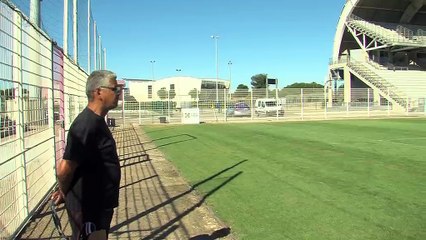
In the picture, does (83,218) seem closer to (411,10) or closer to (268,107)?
(268,107)

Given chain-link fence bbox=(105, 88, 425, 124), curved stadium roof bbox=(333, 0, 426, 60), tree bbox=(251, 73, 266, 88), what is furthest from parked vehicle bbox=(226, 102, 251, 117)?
tree bbox=(251, 73, 266, 88)

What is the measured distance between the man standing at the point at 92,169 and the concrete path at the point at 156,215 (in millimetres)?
2523

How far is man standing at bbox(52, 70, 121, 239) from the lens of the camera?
3244 millimetres

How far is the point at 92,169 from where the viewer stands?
3.31 m

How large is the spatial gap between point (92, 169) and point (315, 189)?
227 inches

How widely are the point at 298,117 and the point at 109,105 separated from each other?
1559 inches

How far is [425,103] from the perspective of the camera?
47.0m

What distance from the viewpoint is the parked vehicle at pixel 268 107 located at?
1688 inches

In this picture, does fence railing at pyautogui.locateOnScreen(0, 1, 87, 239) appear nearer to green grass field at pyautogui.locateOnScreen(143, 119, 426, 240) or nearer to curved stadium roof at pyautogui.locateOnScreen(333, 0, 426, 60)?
green grass field at pyautogui.locateOnScreen(143, 119, 426, 240)

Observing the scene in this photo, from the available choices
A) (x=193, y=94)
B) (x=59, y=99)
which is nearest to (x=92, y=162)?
(x=59, y=99)

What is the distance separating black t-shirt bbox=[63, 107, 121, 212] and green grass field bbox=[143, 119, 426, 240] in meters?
2.69

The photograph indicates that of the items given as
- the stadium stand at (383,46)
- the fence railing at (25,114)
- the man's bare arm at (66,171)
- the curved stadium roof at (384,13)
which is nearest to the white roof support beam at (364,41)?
the stadium stand at (383,46)

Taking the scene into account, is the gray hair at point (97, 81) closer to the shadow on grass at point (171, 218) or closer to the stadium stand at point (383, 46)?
the shadow on grass at point (171, 218)

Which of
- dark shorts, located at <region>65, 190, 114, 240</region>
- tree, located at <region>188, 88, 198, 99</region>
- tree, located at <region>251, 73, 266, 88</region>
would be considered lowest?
dark shorts, located at <region>65, 190, 114, 240</region>
